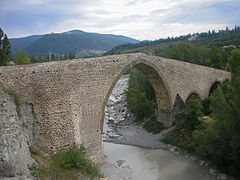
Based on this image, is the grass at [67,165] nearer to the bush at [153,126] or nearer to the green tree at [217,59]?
the bush at [153,126]

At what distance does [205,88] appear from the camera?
1983cm

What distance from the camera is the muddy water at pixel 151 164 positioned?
35.3 feet

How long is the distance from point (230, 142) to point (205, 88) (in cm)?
1159

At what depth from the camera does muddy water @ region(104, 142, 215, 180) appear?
35.3 feet

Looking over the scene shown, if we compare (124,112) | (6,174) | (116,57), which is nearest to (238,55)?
(116,57)

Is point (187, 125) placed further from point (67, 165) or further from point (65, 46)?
point (65, 46)

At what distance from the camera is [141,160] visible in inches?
500

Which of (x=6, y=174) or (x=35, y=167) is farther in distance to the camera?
(x=35, y=167)

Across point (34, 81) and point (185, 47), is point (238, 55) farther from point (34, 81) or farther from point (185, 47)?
point (185, 47)

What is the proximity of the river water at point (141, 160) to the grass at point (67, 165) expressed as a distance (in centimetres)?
240

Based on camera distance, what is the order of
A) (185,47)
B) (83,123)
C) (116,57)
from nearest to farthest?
(83,123), (116,57), (185,47)

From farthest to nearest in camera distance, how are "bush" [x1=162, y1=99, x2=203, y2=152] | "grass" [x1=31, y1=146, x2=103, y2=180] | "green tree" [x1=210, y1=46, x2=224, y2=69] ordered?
"green tree" [x1=210, y1=46, x2=224, y2=69], "bush" [x1=162, y1=99, x2=203, y2=152], "grass" [x1=31, y1=146, x2=103, y2=180]

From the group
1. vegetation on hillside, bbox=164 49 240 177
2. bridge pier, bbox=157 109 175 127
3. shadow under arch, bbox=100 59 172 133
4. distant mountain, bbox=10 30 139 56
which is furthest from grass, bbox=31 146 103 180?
distant mountain, bbox=10 30 139 56

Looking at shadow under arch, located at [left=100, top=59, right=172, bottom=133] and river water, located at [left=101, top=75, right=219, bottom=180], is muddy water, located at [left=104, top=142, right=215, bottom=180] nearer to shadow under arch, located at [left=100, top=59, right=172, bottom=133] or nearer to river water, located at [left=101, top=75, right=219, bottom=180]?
river water, located at [left=101, top=75, right=219, bottom=180]
